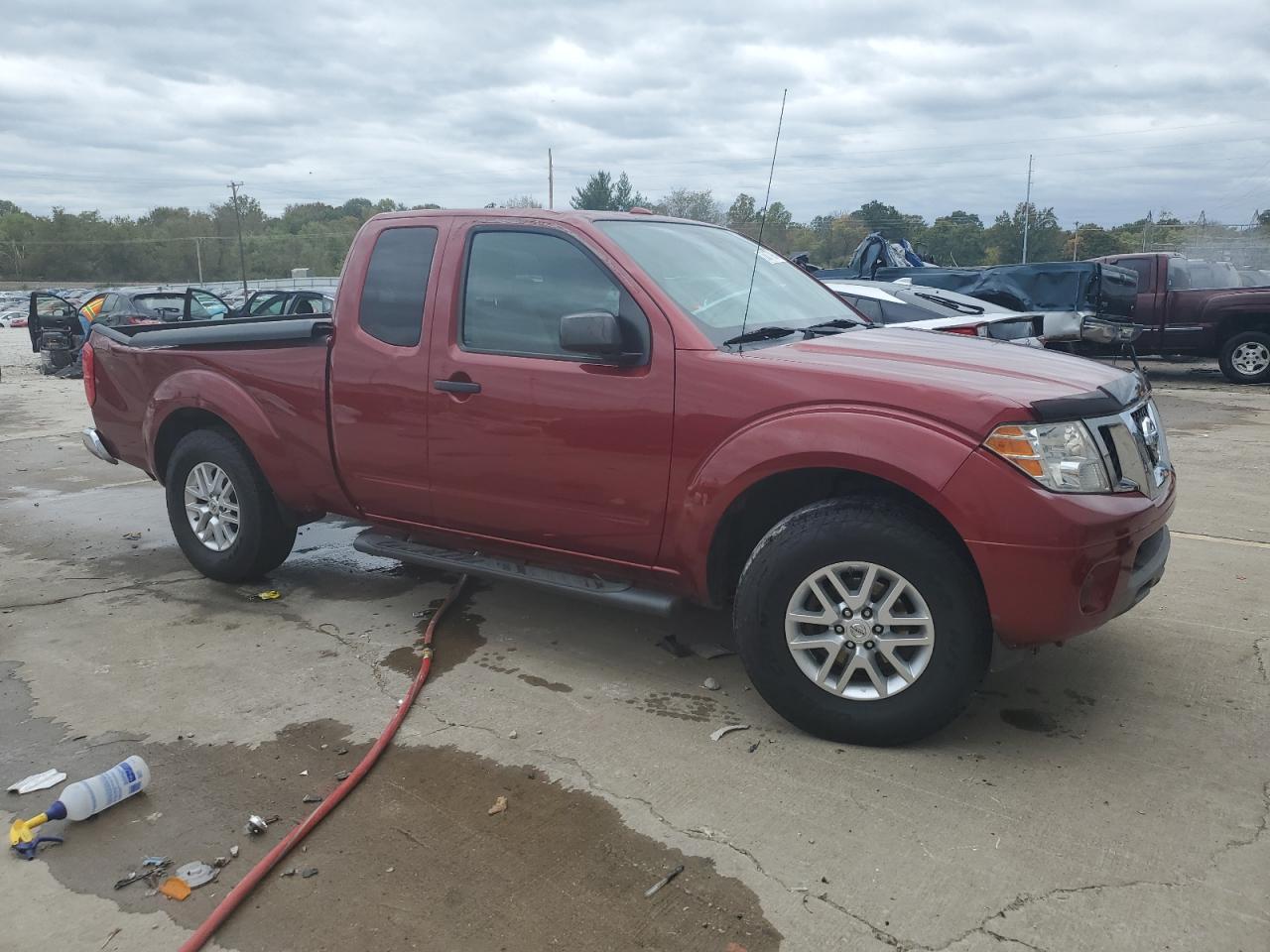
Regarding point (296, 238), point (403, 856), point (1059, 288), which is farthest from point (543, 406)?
point (296, 238)

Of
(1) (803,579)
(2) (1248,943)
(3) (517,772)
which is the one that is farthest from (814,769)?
(2) (1248,943)

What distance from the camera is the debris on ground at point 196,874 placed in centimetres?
268

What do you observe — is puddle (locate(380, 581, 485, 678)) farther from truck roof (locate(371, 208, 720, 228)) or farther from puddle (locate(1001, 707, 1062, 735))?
puddle (locate(1001, 707, 1062, 735))

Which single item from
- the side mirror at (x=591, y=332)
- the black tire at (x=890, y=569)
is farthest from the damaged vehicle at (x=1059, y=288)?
the black tire at (x=890, y=569)

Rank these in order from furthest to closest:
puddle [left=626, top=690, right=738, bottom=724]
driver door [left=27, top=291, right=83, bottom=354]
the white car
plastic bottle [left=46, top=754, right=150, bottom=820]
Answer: driver door [left=27, top=291, right=83, bottom=354] < the white car < puddle [left=626, top=690, right=738, bottom=724] < plastic bottle [left=46, top=754, right=150, bottom=820]

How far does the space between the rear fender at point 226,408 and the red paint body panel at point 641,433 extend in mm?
11

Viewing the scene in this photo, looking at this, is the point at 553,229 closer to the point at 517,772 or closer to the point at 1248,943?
the point at 517,772

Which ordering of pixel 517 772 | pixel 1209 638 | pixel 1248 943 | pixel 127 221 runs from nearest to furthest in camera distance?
pixel 1248 943
pixel 517 772
pixel 1209 638
pixel 127 221

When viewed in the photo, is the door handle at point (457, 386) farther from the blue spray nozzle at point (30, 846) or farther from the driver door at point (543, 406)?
the blue spray nozzle at point (30, 846)

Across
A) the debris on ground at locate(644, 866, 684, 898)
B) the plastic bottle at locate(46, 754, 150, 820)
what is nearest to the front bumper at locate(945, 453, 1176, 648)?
the debris on ground at locate(644, 866, 684, 898)

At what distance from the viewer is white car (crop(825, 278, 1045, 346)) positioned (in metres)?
8.20

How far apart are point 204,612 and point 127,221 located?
11897 centimetres

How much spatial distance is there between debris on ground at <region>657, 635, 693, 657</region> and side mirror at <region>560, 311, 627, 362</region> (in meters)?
1.38

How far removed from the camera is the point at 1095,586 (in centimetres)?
306
